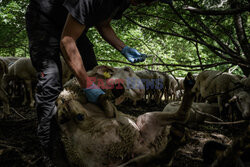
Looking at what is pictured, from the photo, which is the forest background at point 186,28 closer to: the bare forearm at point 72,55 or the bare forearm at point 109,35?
the bare forearm at point 109,35

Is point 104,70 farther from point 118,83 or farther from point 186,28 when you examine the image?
point 186,28

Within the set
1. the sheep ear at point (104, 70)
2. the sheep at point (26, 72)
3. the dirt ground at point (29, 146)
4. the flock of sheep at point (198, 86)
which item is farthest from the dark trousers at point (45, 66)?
the sheep at point (26, 72)

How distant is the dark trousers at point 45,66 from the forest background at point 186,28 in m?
0.67

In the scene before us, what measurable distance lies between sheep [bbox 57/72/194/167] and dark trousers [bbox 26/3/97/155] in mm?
188

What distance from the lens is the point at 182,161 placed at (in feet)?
9.64

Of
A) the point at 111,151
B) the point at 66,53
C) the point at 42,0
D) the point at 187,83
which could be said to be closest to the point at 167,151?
the point at 187,83

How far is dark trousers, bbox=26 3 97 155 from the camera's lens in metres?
2.24

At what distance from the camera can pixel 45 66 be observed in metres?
2.26

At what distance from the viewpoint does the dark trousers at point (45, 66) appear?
7.36 feet

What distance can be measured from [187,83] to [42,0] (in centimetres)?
200

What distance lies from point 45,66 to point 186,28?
3963 mm

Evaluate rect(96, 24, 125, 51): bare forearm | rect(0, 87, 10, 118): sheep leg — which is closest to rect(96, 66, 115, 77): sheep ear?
rect(96, 24, 125, 51): bare forearm

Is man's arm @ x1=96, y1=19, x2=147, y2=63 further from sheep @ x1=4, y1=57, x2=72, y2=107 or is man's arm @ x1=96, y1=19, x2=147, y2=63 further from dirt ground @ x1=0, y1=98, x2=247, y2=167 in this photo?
sheep @ x1=4, y1=57, x2=72, y2=107

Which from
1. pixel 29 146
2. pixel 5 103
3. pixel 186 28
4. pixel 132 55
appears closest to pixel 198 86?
pixel 186 28
